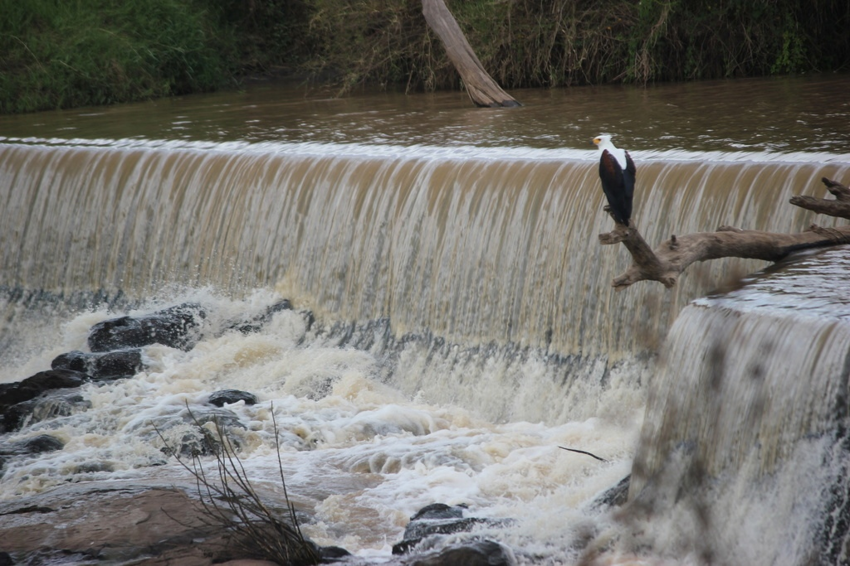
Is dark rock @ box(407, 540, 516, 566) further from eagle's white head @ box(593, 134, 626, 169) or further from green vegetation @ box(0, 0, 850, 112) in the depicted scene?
green vegetation @ box(0, 0, 850, 112)

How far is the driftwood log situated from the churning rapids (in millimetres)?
193

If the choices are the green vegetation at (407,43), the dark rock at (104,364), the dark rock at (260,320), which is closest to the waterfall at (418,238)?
the dark rock at (260,320)

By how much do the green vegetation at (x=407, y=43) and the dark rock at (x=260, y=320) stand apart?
258 inches

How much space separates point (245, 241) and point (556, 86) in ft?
20.8

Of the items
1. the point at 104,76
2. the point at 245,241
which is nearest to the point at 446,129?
the point at 245,241

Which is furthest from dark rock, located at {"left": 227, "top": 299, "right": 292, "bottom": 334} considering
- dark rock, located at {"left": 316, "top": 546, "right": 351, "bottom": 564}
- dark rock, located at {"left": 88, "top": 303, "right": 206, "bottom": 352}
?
dark rock, located at {"left": 316, "top": 546, "right": 351, "bottom": 564}

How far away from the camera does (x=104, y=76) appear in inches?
626

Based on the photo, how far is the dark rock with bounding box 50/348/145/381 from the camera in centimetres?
784

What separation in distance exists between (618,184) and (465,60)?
8.17 metres

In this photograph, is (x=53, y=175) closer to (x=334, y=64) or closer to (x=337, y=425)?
(x=337, y=425)

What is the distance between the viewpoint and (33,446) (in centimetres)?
647

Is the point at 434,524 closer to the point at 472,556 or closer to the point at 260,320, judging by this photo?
the point at 472,556

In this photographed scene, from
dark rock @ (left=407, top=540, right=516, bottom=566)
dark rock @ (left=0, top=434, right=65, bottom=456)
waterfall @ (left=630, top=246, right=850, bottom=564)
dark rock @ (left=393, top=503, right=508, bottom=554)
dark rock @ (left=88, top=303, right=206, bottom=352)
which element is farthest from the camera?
dark rock @ (left=88, top=303, right=206, bottom=352)

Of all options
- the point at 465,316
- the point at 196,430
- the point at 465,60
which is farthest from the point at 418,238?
the point at 465,60
